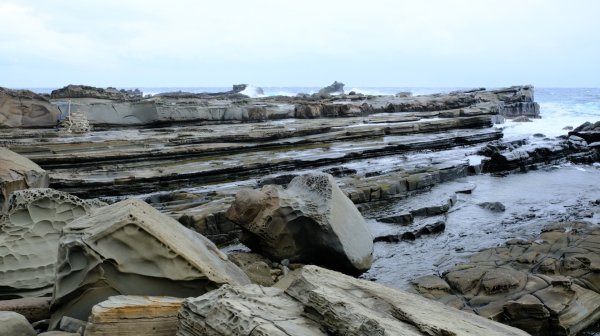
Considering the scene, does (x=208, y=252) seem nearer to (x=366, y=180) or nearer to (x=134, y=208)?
(x=134, y=208)

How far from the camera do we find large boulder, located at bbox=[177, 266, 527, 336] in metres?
2.65

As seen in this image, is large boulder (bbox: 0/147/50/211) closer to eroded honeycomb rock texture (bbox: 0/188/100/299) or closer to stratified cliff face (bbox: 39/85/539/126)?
eroded honeycomb rock texture (bbox: 0/188/100/299)

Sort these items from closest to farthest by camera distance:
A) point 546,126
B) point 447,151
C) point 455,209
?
point 455,209 < point 447,151 < point 546,126

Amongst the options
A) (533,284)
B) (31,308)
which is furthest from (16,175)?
(533,284)

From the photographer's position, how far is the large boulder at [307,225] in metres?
5.92

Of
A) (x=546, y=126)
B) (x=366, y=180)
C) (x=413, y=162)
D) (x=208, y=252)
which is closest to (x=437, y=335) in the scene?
(x=208, y=252)

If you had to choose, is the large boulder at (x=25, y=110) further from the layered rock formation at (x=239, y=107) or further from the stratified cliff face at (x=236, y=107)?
the stratified cliff face at (x=236, y=107)

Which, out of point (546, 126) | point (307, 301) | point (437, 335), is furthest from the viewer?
point (546, 126)

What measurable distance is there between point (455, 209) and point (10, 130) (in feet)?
53.4

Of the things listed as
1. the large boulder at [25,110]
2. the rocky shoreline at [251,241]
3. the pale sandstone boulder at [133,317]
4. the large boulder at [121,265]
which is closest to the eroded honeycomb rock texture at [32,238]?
the rocky shoreline at [251,241]

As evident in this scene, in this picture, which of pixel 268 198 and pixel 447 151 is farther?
pixel 447 151

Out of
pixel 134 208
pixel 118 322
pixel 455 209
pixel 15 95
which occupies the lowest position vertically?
pixel 455 209

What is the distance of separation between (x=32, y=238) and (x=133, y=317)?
2.38m

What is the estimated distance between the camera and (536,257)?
6.18m
